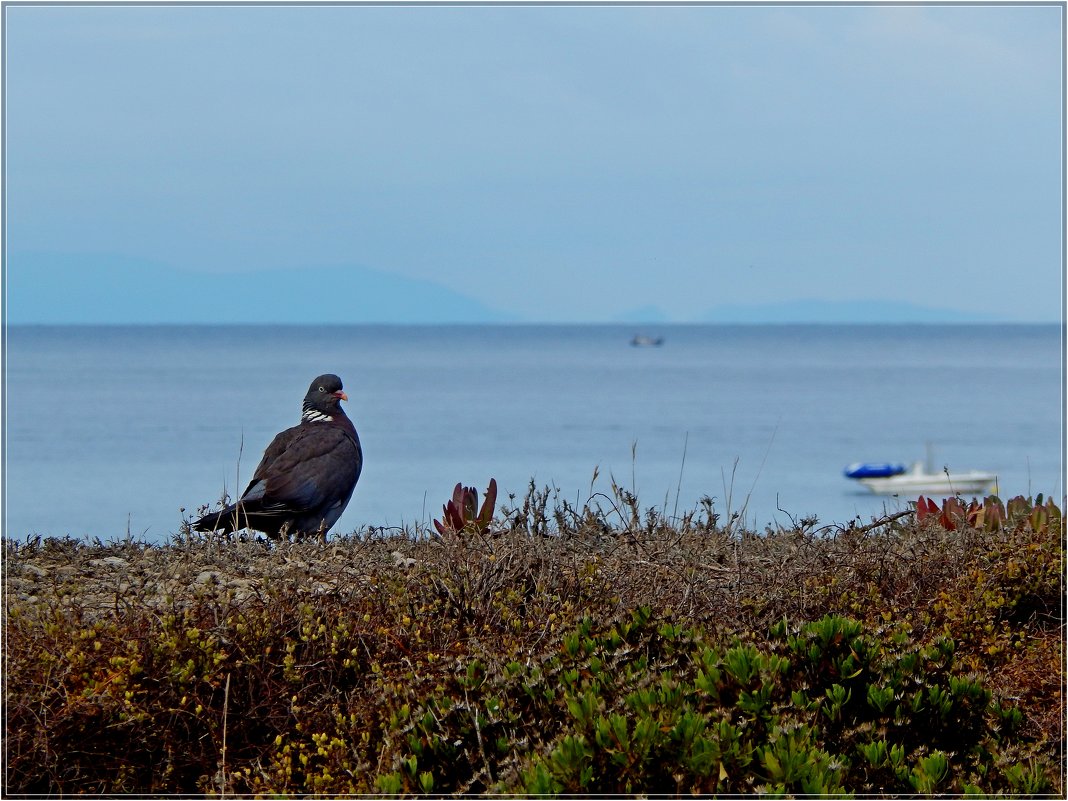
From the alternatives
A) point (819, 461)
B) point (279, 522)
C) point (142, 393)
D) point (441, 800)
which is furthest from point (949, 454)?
point (142, 393)

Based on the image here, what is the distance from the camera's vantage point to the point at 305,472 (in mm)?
7930

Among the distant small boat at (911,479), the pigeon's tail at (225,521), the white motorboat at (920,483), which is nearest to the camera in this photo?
the pigeon's tail at (225,521)

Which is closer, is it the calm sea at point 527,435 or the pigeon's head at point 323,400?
the pigeon's head at point 323,400

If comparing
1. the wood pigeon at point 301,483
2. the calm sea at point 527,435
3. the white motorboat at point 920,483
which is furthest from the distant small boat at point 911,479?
the wood pigeon at point 301,483

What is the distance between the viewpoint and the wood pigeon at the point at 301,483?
7.80 metres

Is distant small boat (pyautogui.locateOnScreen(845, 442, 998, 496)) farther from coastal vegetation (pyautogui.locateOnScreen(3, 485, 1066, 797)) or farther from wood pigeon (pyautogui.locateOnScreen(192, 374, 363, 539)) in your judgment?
coastal vegetation (pyautogui.locateOnScreen(3, 485, 1066, 797))

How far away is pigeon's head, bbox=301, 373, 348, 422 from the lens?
888 centimetres

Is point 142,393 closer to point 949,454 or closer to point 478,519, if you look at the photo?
point 949,454

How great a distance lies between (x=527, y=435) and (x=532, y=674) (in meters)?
47.2

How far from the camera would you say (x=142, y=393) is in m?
80.0

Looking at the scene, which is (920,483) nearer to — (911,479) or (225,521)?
(911,479)

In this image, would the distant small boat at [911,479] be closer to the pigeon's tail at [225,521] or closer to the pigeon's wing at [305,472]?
the pigeon's wing at [305,472]

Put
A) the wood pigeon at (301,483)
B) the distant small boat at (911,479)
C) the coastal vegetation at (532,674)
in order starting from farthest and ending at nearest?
the distant small boat at (911,479) < the wood pigeon at (301,483) < the coastal vegetation at (532,674)

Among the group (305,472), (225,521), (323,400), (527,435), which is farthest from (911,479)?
(225,521)
